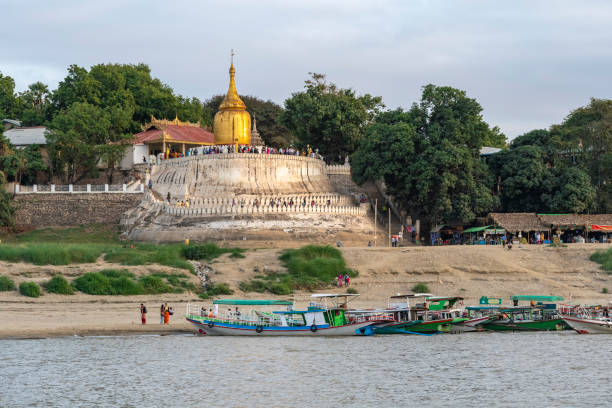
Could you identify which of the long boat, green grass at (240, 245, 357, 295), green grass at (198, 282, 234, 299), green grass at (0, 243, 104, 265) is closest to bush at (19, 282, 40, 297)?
green grass at (0, 243, 104, 265)

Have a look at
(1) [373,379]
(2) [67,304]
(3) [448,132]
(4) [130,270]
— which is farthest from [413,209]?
(1) [373,379]

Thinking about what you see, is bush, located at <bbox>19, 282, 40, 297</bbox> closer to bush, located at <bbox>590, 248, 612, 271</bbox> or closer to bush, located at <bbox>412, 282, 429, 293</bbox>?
bush, located at <bbox>412, 282, 429, 293</bbox>

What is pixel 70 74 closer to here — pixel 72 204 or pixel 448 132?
pixel 72 204

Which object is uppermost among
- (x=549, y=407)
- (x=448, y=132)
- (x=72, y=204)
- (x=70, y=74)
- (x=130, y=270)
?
(x=70, y=74)

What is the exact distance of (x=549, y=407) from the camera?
29.4 meters

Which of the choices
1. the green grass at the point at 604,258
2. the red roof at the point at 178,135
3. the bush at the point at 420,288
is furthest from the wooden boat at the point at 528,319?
the red roof at the point at 178,135

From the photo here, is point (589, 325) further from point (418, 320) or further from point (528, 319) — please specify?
point (418, 320)

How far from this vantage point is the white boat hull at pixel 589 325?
43.2m

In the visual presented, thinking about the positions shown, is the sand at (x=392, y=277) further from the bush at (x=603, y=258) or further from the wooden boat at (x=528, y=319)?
the wooden boat at (x=528, y=319)

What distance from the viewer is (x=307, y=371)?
34.6m

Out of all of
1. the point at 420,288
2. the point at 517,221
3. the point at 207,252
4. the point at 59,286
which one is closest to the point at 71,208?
the point at 207,252

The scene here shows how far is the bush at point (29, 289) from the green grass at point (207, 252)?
11144 mm

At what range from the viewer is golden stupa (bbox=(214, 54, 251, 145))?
2963 inches

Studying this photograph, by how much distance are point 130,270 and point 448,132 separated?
1015 inches
